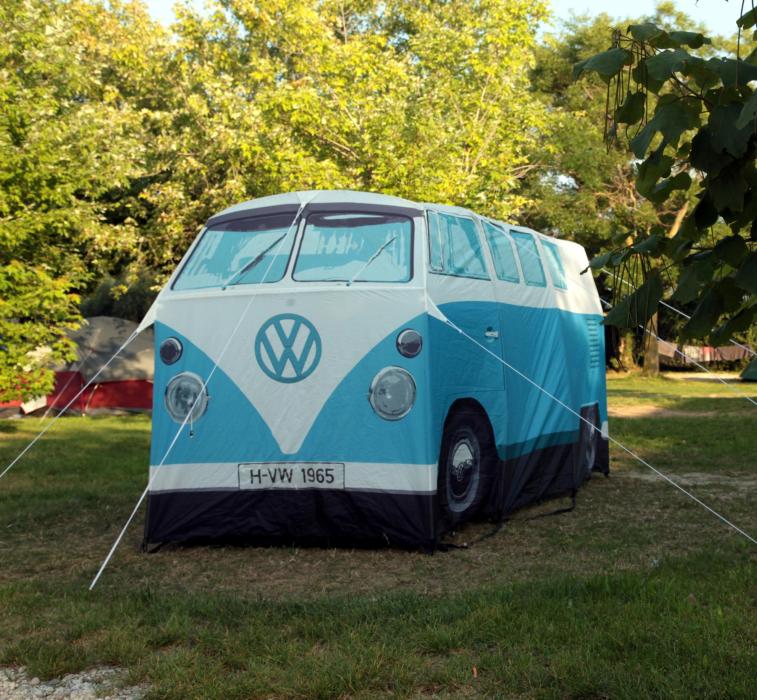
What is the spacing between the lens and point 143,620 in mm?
5598

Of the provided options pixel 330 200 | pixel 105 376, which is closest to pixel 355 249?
pixel 330 200

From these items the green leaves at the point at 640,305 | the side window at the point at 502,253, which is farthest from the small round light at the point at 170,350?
the green leaves at the point at 640,305

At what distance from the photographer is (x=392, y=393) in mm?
7312

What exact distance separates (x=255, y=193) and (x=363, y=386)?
1802 centimetres

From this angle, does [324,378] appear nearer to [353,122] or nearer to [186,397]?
[186,397]

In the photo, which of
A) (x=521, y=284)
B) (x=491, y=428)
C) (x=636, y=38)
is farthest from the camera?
(x=521, y=284)

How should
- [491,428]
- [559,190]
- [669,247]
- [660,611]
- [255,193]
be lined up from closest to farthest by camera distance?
[669,247] → [660,611] → [491,428] → [255,193] → [559,190]

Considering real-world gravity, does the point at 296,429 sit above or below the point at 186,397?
below

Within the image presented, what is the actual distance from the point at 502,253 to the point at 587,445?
2.72m

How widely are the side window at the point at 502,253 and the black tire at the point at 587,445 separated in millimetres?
1707

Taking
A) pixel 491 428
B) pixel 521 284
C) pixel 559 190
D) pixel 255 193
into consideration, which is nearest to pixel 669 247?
pixel 491 428

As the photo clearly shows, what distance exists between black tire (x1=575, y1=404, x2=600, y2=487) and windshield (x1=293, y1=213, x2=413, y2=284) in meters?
3.11

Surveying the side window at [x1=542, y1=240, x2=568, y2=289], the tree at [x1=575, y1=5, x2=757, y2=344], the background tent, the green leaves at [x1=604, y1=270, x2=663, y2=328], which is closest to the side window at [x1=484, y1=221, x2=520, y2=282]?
the side window at [x1=542, y1=240, x2=568, y2=289]

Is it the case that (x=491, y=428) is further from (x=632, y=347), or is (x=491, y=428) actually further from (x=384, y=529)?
(x=632, y=347)
